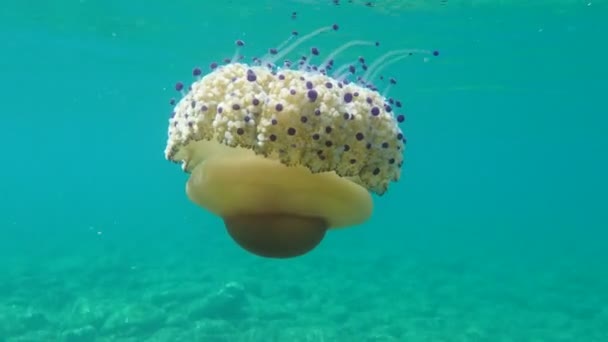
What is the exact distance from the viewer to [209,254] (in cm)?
2444

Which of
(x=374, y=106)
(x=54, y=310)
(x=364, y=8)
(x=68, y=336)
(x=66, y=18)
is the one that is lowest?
(x=374, y=106)

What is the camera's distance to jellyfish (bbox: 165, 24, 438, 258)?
8.33 feet

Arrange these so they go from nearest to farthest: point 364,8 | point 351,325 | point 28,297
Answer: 1. point 351,325
2. point 28,297
3. point 364,8

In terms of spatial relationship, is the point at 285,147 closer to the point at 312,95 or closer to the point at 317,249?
the point at 312,95

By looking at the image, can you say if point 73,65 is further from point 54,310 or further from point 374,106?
point 374,106

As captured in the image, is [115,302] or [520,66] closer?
[115,302]

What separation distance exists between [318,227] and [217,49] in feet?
105

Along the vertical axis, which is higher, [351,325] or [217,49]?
[217,49]

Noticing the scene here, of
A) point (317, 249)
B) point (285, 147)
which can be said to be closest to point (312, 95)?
point (285, 147)

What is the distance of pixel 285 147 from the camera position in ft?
8.36

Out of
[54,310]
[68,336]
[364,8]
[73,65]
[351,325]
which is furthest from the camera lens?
[73,65]

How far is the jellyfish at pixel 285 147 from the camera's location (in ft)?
8.33

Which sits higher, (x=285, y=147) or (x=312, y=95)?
(x=312, y=95)

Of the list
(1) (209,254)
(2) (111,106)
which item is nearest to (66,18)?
(1) (209,254)
